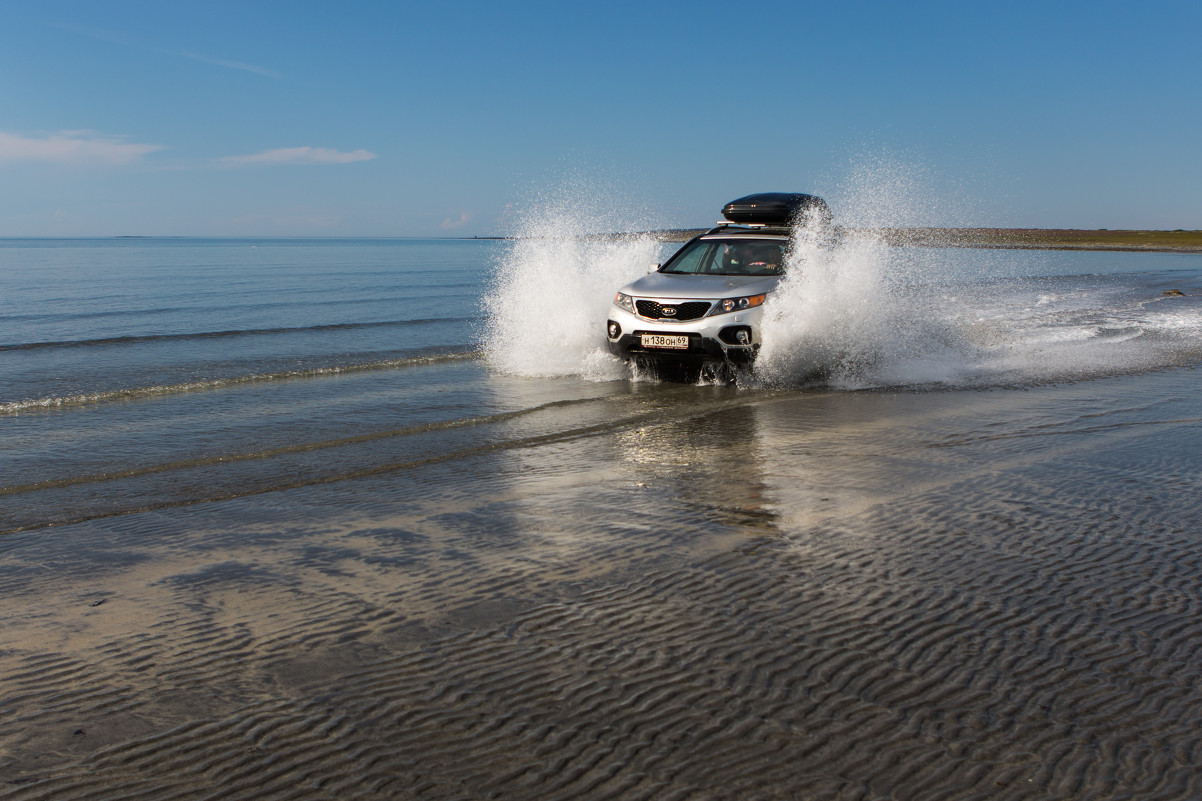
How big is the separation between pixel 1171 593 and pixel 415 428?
592 cm

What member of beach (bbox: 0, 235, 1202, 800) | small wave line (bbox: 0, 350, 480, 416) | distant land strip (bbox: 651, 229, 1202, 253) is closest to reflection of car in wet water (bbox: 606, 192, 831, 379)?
beach (bbox: 0, 235, 1202, 800)

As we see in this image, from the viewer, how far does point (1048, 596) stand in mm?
3986

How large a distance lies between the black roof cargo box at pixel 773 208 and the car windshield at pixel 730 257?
58.5 inches

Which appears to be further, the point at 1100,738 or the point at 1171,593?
the point at 1171,593

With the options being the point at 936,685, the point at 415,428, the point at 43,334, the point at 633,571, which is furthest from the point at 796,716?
the point at 43,334

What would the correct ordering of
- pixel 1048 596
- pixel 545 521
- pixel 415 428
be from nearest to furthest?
pixel 1048 596 → pixel 545 521 → pixel 415 428

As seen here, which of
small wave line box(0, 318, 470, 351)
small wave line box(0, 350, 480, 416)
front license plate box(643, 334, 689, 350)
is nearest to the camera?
small wave line box(0, 350, 480, 416)

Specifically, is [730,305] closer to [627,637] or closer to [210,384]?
[210,384]

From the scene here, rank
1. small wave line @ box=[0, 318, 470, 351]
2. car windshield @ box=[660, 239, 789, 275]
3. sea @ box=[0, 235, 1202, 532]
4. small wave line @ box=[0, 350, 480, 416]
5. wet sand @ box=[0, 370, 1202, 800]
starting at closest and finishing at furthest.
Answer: wet sand @ box=[0, 370, 1202, 800]
sea @ box=[0, 235, 1202, 532]
small wave line @ box=[0, 350, 480, 416]
car windshield @ box=[660, 239, 789, 275]
small wave line @ box=[0, 318, 470, 351]

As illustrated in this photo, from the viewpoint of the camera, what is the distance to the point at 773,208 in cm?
1288

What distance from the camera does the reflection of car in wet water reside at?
10336 millimetres

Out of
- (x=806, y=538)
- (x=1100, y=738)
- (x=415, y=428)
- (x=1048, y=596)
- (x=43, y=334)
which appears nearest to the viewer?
(x=1100, y=738)

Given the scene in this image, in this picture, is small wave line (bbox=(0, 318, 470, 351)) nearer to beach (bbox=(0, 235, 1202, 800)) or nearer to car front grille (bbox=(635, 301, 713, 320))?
beach (bbox=(0, 235, 1202, 800))

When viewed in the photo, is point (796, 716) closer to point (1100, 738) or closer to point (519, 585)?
point (1100, 738)
